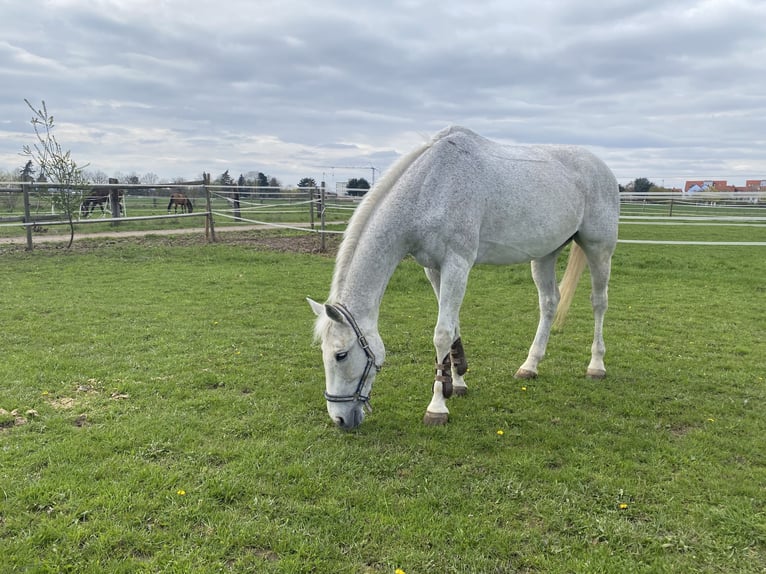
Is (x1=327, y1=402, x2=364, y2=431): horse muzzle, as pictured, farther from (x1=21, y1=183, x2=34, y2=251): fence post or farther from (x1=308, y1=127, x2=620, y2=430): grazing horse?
(x1=21, y1=183, x2=34, y2=251): fence post

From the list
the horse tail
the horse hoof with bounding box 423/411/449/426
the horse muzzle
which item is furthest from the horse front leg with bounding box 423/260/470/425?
the horse tail

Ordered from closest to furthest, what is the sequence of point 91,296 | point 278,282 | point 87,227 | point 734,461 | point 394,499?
point 394,499
point 734,461
point 91,296
point 278,282
point 87,227

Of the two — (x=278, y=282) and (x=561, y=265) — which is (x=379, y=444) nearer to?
(x=278, y=282)

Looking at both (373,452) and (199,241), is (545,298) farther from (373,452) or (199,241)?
(199,241)

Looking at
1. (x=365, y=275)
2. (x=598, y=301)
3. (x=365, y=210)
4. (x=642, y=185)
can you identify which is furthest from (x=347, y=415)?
(x=642, y=185)

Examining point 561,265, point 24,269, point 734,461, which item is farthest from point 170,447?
point 561,265

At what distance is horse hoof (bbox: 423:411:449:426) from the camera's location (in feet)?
11.3

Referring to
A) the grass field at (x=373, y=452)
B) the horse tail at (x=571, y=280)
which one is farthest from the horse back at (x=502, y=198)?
the grass field at (x=373, y=452)

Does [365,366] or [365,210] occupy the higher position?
[365,210]

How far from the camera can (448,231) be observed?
132 inches

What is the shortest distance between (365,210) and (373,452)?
1.60 m

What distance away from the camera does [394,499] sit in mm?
2557

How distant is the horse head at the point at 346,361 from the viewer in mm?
2971

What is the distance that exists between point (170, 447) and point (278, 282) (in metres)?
5.57
